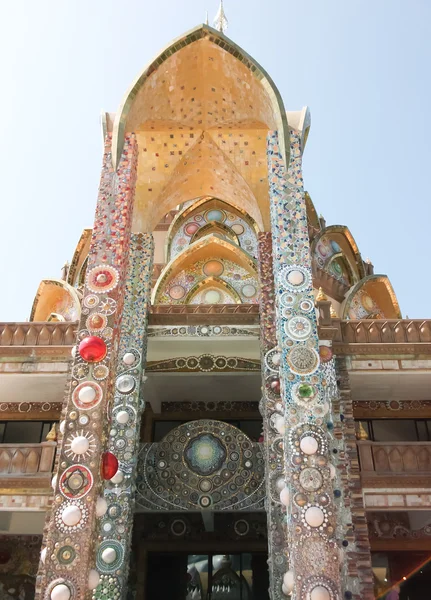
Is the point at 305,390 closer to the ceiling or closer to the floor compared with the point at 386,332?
closer to the floor

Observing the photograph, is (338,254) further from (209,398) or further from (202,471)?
(202,471)

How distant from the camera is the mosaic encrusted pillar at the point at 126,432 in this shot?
8.15 metres

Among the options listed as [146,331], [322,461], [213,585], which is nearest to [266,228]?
[146,331]

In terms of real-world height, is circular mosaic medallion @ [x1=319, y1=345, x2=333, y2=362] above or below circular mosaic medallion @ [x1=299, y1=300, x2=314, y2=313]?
above

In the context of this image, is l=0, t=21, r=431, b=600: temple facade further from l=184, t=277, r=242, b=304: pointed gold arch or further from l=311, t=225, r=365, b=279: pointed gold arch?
l=311, t=225, r=365, b=279: pointed gold arch

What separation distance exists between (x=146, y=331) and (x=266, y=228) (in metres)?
3.05

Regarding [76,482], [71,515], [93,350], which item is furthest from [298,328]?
[71,515]

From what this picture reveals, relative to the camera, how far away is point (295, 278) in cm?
721

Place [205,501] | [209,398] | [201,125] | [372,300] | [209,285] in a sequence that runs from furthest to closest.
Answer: [372,300] → [209,285] → [209,398] → [205,501] → [201,125]

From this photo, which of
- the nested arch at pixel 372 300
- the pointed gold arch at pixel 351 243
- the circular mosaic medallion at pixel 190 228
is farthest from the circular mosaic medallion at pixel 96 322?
the pointed gold arch at pixel 351 243

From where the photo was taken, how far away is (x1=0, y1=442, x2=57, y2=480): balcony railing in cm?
1049

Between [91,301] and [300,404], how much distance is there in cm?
293

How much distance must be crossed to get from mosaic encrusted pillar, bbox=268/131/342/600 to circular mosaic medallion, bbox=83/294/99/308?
2353 millimetres

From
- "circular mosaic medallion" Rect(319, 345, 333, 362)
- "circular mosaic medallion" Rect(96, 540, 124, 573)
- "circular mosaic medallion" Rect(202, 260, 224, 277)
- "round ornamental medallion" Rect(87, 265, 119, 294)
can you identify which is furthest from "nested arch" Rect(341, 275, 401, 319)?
"round ornamental medallion" Rect(87, 265, 119, 294)
